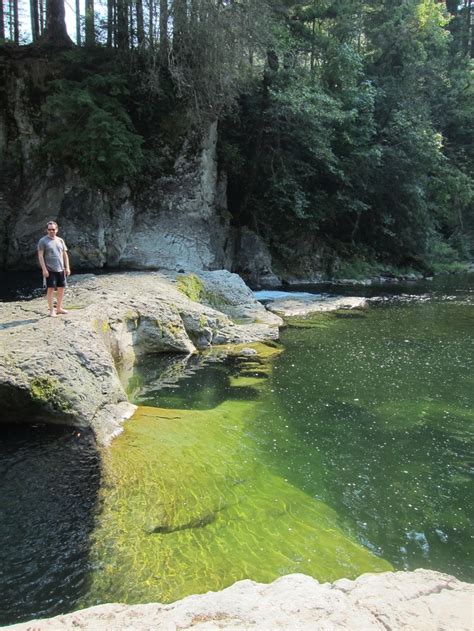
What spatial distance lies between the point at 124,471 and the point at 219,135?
2223cm

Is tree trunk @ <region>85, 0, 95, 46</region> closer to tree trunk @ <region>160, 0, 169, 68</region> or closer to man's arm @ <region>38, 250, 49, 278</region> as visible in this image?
tree trunk @ <region>160, 0, 169, 68</region>

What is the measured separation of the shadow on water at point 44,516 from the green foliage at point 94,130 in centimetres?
1448

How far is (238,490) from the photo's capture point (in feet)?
19.3

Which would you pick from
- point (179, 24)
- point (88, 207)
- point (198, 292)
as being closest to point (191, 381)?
point (198, 292)

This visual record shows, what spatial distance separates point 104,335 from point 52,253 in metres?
1.81

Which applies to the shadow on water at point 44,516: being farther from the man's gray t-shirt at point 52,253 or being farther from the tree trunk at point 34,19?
the tree trunk at point 34,19

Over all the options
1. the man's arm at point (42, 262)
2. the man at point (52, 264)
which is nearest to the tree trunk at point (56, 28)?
the man at point (52, 264)

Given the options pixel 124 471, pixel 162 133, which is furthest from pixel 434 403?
pixel 162 133

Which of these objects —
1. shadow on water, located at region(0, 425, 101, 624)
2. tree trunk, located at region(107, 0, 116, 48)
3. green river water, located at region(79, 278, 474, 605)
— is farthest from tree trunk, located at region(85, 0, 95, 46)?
shadow on water, located at region(0, 425, 101, 624)

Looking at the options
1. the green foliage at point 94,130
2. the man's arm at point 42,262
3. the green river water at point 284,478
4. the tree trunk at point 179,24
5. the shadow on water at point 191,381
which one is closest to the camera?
the green river water at point 284,478

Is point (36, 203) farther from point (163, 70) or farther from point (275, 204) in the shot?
point (275, 204)

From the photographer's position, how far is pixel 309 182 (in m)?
27.8

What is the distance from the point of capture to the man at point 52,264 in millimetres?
9531

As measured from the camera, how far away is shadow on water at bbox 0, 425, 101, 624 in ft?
13.6
